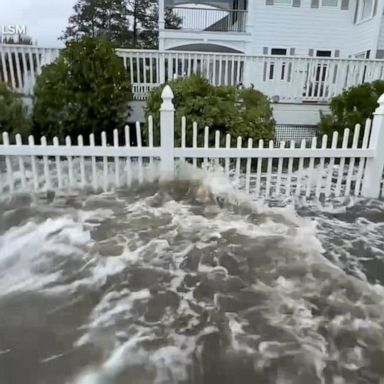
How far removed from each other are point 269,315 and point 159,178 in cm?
296

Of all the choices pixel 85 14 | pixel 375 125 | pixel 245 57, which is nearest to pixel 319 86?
pixel 245 57

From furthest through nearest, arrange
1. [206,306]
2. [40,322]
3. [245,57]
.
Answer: [245,57] < [206,306] < [40,322]

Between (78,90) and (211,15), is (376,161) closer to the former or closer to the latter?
(78,90)

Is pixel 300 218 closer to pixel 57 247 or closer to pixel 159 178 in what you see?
pixel 159 178

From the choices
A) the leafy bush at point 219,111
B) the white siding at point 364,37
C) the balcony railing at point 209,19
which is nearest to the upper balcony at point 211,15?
the balcony railing at point 209,19

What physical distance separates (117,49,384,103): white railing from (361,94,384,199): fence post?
354 cm

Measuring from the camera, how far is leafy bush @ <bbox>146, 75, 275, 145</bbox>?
6609 millimetres

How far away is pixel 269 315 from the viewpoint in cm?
A: 325

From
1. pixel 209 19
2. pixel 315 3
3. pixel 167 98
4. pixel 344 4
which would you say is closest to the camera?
pixel 167 98

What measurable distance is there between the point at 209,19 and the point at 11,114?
1112 cm

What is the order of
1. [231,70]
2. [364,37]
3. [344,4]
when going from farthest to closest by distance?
[344,4] → [364,37] → [231,70]

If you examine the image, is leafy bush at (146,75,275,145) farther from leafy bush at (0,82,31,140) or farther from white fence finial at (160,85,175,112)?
leafy bush at (0,82,31,140)

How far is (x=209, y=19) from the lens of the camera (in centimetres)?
1570

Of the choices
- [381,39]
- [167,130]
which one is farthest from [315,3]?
[167,130]
